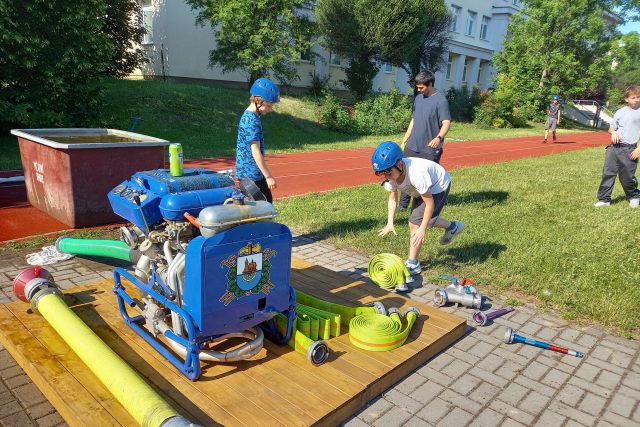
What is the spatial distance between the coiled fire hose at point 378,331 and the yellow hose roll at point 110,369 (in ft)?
4.69

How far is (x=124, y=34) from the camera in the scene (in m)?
18.9

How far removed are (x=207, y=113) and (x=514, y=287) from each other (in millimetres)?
15214

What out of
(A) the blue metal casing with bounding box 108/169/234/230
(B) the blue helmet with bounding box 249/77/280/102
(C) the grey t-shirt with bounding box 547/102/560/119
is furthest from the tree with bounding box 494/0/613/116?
(A) the blue metal casing with bounding box 108/169/234/230

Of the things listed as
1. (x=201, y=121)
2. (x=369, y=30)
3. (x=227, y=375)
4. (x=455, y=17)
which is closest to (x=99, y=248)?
(x=227, y=375)

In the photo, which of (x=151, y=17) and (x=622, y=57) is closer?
(x=151, y=17)

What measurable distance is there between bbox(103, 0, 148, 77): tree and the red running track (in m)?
9.43

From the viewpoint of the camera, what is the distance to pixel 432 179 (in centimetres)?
447

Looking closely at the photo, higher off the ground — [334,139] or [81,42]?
[81,42]

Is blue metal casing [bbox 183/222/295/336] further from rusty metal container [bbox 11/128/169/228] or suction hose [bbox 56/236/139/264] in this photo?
rusty metal container [bbox 11/128/169/228]

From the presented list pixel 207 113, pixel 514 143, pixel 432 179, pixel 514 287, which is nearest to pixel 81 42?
pixel 207 113

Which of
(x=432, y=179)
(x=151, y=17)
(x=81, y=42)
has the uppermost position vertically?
(x=151, y=17)

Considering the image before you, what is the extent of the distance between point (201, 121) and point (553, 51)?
3022 centimetres

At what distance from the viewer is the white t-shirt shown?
13.9 ft

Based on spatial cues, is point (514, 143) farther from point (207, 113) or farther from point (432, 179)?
point (432, 179)
